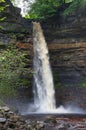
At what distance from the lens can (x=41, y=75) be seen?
25.1 meters

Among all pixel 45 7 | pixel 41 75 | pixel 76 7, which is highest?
pixel 45 7

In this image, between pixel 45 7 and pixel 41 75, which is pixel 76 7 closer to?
pixel 45 7

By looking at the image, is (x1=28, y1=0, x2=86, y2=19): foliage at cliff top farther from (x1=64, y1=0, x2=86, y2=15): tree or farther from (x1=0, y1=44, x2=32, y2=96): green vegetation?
(x1=0, y1=44, x2=32, y2=96): green vegetation

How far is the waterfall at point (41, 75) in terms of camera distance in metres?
24.2

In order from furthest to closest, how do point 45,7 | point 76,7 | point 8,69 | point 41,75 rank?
1. point 45,7
2. point 41,75
3. point 76,7
4. point 8,69

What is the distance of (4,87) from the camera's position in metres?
17.6

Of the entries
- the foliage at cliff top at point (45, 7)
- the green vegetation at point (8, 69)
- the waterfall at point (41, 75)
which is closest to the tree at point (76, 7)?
the foliage at cliff top at point (45, 7)

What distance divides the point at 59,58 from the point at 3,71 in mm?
9178

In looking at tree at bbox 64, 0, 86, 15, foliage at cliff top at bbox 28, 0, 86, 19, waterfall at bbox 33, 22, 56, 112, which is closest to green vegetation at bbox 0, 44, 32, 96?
waterfall at bbox 33, 22, 56, 112

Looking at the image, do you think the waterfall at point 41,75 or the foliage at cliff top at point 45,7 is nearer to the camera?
the waterfall at point 41,75

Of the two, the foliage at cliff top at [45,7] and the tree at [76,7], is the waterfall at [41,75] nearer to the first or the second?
the foliage at cliff top at [45,7]

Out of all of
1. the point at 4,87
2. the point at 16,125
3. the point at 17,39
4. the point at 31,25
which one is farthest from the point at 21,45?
the point at 16,125

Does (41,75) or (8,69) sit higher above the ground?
(8,69)

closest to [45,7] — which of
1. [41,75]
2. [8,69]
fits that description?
[41,75]
